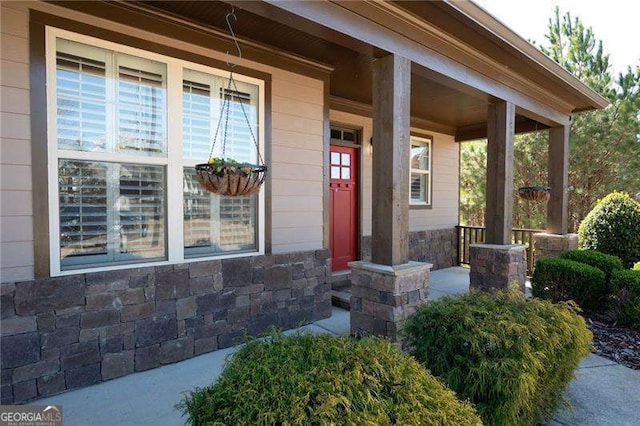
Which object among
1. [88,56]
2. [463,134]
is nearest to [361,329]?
[88,56]

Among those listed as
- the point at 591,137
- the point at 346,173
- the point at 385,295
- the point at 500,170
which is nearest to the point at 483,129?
the point at 500,170

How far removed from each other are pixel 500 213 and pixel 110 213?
4.12 meters

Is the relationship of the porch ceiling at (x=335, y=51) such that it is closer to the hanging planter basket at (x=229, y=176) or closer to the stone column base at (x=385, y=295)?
the hanging planter basket at (x=229, y=176)

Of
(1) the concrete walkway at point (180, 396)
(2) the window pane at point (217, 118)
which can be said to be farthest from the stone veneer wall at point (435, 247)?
(2) the window pane at point (217, 118)

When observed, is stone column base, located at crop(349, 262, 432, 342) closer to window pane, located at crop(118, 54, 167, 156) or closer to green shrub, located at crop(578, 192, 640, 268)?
window pane, located at crop(118, 54, 167, 156)

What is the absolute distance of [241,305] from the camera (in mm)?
3443

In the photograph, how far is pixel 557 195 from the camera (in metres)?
5.70

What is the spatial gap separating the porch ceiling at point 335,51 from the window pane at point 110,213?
131 cm

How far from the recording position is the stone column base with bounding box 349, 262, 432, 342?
2834mm

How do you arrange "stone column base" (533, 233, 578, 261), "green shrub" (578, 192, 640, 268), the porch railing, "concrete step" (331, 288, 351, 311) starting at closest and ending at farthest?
"concrete step" (331, 288, 351, 311)
"green shrub" (578, 192, 640, 268)
"stone column base" (533, 233, 578, 261)
the porch railing

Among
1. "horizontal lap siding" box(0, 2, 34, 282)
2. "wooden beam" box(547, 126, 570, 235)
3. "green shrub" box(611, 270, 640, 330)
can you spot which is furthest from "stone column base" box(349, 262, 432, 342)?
"wooden beam" box(547, 126, 570, 235)

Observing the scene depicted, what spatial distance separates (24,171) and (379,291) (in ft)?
8.65

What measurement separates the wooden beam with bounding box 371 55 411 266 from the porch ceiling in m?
0.21

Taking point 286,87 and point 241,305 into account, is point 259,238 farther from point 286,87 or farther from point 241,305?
point 286,87
